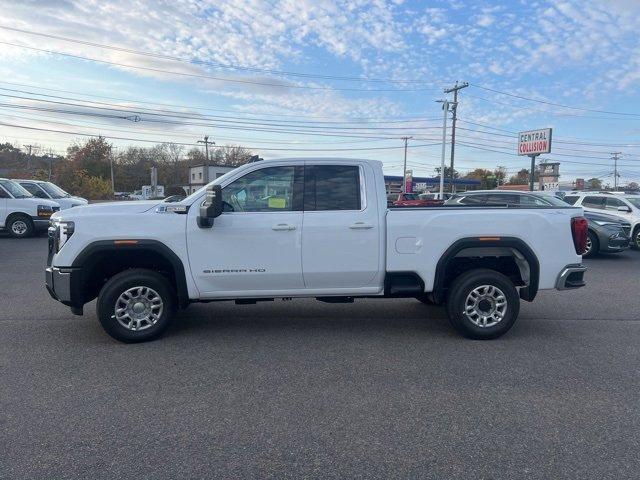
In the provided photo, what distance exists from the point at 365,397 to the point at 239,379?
1.17 m

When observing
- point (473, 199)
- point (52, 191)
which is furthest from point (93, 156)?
point (473, 199)

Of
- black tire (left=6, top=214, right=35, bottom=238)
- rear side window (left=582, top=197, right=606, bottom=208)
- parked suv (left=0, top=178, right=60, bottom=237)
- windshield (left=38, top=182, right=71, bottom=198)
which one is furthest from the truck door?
windshield (left=38, top=182, right=71, bottom=198)

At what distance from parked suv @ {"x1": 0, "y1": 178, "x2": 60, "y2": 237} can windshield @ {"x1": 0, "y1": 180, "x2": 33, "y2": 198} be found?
5 cm

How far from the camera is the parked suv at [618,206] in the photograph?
47.7 feet

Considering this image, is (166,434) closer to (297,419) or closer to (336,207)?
(297,419)

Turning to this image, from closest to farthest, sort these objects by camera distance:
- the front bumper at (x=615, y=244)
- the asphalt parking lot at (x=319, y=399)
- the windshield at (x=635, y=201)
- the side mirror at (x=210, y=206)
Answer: the asphalt parking lot at (x=319, y=399)
the side mirror at (x=210, y=206)
the front bumper at (x=615, y=244)
the windshield at (x=635, y=201)

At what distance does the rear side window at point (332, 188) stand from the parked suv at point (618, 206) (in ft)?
37.3

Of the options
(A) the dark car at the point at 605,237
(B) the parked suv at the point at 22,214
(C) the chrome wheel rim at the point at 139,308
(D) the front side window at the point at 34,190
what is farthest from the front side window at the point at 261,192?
(D) the front side window at the point at 34,190

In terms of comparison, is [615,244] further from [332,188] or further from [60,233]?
[60,233]

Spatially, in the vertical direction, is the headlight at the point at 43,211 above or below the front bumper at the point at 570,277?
above

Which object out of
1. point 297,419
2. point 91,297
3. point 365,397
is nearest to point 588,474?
point 365,397

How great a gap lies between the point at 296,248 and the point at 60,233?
98.6 inches

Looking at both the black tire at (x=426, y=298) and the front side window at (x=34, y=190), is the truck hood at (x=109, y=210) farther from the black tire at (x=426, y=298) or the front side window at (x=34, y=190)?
the front side window at (x=34, y=190)

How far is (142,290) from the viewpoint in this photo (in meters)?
5.40
